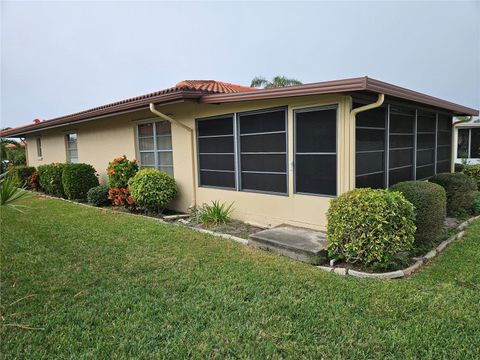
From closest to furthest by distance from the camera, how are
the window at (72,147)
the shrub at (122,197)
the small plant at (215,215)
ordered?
the small plant at (215,215) → the shrub at (122,197) → the window at (72,147)

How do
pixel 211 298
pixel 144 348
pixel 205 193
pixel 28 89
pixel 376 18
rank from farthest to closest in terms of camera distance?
pixel 28 89, pixel 376 18, pixel 205 193, pixel 211 298, pixel 144 348

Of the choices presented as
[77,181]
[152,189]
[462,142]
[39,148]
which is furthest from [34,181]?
[462,142]

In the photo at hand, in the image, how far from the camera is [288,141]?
20.1ft

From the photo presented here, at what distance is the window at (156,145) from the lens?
8.74 meters

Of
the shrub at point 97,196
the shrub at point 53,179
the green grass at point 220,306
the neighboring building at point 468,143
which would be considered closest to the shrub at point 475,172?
the green grass at point 220,306

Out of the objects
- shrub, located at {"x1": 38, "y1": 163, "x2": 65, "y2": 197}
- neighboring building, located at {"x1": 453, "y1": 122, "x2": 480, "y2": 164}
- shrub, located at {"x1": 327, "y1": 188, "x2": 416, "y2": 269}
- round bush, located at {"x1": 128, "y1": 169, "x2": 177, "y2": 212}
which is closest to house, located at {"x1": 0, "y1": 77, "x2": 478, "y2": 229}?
round bush, located at {"x1": 128, "y1": 169, "x2": 177, "y2": 212}

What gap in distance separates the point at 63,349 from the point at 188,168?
5693 millimetres

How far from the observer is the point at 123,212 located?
8.57m

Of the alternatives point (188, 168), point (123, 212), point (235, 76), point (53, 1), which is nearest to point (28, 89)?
point (53, 1)

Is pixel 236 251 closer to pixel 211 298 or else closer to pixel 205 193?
pixel 211 298

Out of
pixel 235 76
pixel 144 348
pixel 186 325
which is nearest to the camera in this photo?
pixel 144 348

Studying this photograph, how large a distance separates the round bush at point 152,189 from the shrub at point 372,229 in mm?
4590

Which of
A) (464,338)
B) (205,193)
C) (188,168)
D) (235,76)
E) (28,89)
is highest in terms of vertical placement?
(235,76)

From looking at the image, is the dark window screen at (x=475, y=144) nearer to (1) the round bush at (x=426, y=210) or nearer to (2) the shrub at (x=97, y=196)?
(1) the round bush at (x=426, y=210)
